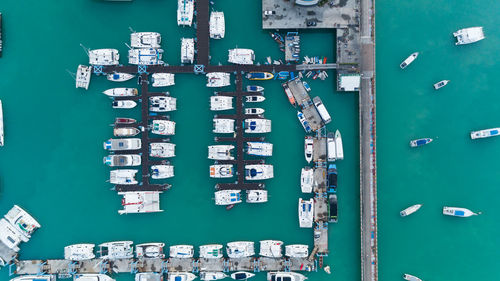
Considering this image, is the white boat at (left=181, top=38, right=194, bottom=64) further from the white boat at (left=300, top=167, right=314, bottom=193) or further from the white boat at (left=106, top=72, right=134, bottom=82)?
the white boat at (left=300, top=167, right=314, bottom=193)

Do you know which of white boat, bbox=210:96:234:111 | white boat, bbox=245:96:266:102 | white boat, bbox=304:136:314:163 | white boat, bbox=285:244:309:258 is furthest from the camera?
white boat, bbox=245:96:266:102

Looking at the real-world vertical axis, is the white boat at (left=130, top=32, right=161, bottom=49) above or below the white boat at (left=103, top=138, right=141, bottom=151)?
above

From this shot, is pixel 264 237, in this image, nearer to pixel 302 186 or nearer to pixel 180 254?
pixel 302 186

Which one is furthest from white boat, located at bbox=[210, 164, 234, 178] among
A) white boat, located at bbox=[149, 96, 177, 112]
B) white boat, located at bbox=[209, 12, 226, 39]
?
white boat, located at bbox=[209, 12, 226, 39]

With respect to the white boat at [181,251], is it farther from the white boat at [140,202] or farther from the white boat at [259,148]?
the white boat at [259,148]

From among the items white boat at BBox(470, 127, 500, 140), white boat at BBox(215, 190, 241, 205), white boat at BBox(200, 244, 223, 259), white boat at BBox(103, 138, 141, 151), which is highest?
white boat at BBox(470, 127, 500, 140)

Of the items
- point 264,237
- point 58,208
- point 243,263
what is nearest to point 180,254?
point 243,263

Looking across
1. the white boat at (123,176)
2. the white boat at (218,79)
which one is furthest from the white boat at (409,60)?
the white boat at (123,176)

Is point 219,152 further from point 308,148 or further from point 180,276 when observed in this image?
point 180,276
